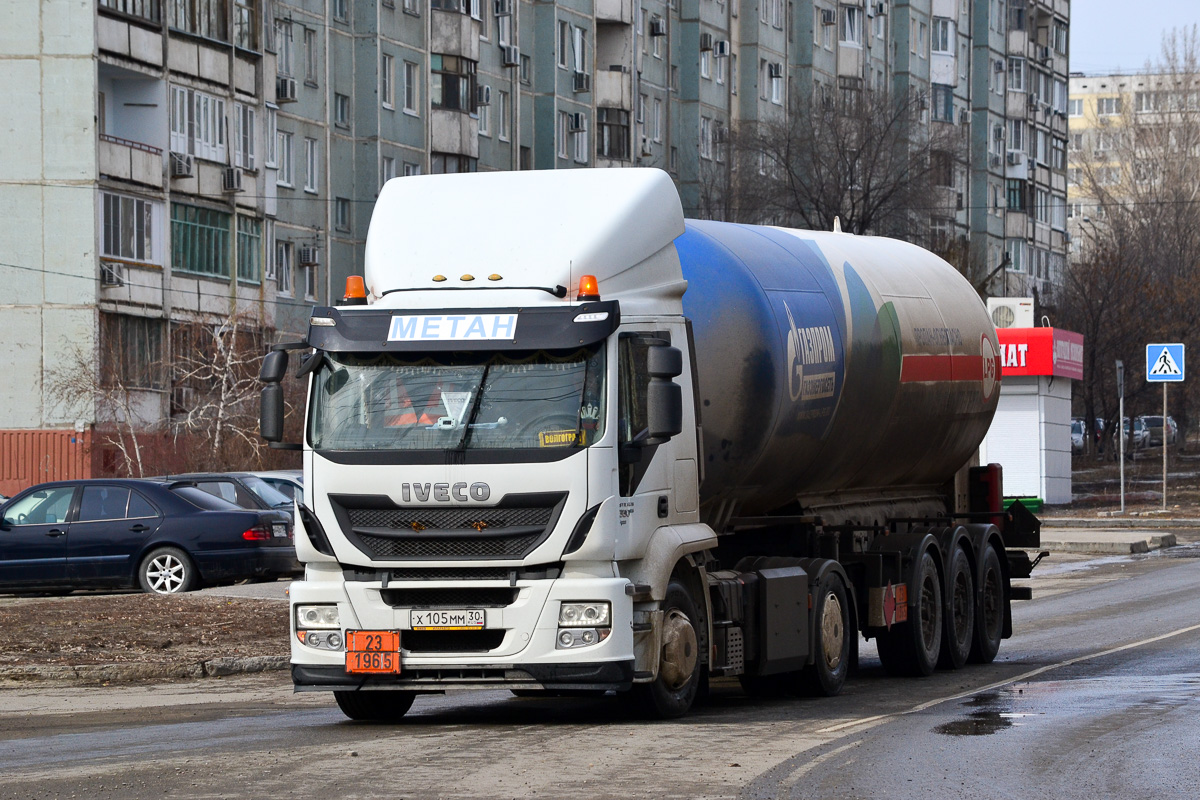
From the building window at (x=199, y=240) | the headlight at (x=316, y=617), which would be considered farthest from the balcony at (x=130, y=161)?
the headlight at (x=316, y=617)

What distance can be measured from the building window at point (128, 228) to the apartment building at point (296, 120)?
0.06 m

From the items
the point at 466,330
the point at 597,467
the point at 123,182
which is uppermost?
the point at 123,182

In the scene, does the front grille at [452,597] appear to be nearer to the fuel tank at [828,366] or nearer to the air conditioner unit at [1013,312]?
the fuel tank at [828,366]

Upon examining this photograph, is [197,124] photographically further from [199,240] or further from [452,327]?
[452,327]

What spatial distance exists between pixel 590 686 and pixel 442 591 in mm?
1005

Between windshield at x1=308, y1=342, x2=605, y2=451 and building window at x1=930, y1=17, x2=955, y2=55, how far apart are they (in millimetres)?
87653

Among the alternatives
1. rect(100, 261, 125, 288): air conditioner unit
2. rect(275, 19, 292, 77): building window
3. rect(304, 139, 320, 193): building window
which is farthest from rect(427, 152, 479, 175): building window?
rect(100, 261, 125, 288): air conditioner unit

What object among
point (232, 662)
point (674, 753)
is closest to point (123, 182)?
point (232, 662)

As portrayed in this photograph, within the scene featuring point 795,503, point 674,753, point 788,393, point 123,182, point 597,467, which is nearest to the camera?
point 674,753

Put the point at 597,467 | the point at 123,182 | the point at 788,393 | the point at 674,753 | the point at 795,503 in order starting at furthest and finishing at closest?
the point at 123,182 → the point at 795,503 → the point at 788,393 → the point at 597,467 → the point at 674,753

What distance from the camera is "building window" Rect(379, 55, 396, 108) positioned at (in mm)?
59781

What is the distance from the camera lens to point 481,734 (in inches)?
453

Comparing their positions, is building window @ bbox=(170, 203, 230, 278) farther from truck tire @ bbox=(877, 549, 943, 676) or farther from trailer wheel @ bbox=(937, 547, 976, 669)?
truck tire @ bbox=(877, 549, 943, 676)

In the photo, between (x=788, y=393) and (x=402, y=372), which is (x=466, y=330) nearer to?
(x=402, y=372)
